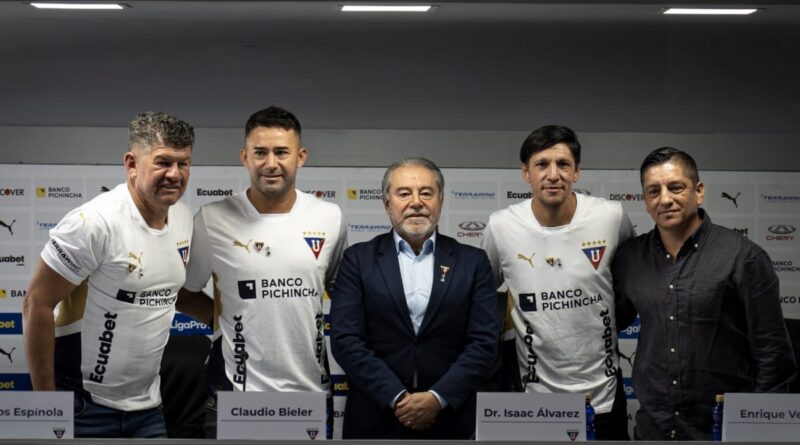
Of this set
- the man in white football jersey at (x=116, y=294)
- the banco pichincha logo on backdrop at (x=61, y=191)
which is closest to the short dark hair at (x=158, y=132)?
the man in white football jersey at (x=116, y=294)

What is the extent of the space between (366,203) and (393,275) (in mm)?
2230

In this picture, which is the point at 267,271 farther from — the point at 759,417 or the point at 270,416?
the point at 759,417

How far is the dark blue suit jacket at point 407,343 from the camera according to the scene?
2.52 m

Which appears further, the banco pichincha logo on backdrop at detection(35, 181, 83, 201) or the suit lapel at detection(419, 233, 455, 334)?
the banco pichincha logo on backdrop at detection(35, 181, 83, 201)

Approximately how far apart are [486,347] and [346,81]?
2.66 m

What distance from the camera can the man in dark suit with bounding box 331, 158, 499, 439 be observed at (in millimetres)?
2508

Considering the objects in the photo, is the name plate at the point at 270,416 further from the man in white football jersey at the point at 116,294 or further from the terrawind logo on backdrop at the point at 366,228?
the terrawind logo on backdrop at the point at 366,228

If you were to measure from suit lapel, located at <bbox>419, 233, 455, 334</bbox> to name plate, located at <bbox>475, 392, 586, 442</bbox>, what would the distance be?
21.6 inches

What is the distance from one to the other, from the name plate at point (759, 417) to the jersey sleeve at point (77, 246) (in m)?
1.72

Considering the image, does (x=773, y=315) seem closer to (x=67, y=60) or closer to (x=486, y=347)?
(x=486, y=347)

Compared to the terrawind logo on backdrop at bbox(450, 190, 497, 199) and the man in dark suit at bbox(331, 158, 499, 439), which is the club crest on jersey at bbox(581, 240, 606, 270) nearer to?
the man in dark suit at bbox(331, 158, 499, 439)

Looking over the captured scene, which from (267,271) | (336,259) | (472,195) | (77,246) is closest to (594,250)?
(336,259)

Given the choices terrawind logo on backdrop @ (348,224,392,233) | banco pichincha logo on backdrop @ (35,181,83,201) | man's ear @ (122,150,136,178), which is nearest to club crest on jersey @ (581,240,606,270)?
man's ear @ (122,150,136,178)

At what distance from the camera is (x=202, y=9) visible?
4.39 m
